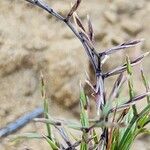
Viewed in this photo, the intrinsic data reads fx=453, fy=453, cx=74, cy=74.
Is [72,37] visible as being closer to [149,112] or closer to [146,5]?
[146,5]

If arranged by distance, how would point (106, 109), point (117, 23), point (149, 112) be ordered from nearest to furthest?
point (106, 109), point (149, 112), point (117, 23)

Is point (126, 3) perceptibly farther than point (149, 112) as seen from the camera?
Yes

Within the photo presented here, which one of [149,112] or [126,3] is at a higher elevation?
[126,3]

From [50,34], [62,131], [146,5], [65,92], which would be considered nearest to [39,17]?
[50,34]

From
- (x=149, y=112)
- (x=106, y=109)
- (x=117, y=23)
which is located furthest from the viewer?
(x=117, y=23)

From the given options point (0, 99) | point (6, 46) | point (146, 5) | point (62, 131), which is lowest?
point (62, 131)

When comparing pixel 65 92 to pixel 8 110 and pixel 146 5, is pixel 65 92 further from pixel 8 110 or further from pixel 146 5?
pixel 146 5
